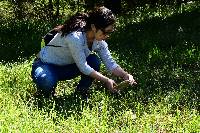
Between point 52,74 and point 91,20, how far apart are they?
921 millimetres

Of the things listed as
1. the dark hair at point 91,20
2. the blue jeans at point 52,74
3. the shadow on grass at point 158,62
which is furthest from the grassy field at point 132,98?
the dark hair at point 91,20

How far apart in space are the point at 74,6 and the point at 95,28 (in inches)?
521

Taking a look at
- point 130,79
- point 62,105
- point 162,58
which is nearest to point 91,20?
point 130,79

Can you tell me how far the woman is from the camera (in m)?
5.17

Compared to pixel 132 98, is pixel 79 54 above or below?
above

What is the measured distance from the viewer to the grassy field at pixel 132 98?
14.8 ft

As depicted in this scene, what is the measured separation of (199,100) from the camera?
548 centimetres

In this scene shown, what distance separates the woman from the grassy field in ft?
0.76

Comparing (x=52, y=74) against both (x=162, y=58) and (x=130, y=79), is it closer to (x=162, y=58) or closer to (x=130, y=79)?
(x=130, y=79)

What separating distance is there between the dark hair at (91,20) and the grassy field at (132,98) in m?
0.80

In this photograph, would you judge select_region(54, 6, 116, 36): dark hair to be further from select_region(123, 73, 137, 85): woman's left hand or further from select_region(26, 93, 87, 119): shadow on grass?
select_region(26, 93, 87, 119): shadow on grass

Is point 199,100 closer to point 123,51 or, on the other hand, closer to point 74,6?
point 123,51

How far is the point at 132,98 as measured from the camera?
561cm

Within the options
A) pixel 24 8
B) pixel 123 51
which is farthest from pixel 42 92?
pixel 24 8
